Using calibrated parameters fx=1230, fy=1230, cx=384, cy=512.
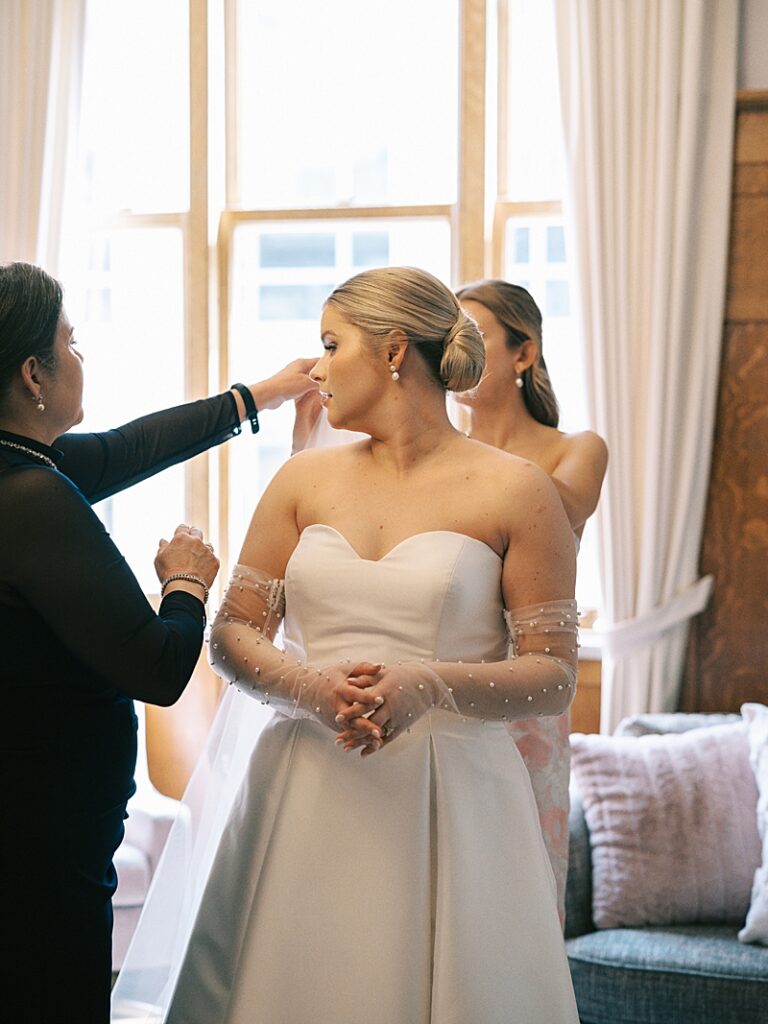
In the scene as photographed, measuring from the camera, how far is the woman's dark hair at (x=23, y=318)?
1773 millimetres

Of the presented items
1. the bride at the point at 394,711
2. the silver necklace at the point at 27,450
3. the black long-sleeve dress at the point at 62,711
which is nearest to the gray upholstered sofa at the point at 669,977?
the bride at the point at 394,711

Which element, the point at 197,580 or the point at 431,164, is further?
the point at 431,164

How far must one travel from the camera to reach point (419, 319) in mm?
2094

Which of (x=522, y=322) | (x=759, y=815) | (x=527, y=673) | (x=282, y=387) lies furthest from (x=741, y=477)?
(x=527, y=673)

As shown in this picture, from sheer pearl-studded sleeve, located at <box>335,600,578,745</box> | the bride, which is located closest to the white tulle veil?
the bride

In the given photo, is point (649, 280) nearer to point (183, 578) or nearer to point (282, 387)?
point (282, 387)

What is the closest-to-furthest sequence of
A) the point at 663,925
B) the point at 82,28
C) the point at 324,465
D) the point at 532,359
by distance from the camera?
the point at 324,465 < the point at 532,359 < the point at 663,925 < the point at 82,28

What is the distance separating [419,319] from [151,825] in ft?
7.65

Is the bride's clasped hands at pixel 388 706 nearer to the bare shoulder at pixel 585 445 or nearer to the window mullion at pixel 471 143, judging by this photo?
the bare shoulder at pixel 585 445

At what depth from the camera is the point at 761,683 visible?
162 inches

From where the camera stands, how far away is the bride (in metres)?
1.89

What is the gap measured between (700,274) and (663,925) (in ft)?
6.81

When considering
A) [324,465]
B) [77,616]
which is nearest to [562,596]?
[324,465]

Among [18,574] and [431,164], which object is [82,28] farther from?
[18,574]
